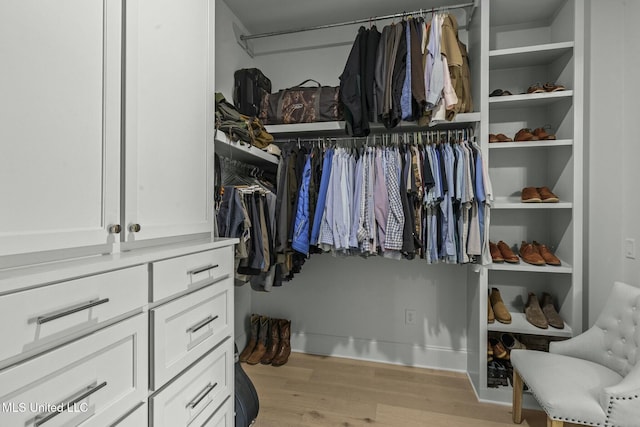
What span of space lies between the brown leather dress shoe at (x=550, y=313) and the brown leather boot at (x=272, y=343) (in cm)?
189

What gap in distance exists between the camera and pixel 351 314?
2492 mm

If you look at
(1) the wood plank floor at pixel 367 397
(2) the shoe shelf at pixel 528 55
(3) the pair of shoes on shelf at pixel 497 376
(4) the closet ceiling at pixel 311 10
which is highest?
(4) the closet ceiling at pixel 311 10

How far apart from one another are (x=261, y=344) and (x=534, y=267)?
2.02 m

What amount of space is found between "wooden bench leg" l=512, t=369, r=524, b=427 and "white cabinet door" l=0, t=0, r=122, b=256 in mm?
2053

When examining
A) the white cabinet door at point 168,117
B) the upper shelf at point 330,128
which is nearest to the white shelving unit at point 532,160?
the upper shelf at point 330,128

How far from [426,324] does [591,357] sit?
99 cm

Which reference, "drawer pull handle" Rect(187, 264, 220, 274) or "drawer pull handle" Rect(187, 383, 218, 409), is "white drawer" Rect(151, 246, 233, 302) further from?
"drawer pull handle" Rect(187, 383, 218, 409)

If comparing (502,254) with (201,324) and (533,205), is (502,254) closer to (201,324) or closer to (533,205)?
(533,205)

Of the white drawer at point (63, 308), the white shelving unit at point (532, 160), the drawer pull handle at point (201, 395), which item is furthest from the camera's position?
the white shelving unit at point (532, 160)

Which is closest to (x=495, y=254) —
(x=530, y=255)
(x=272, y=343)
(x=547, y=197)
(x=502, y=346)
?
(x=530, y=255)

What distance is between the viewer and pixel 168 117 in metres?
1.02

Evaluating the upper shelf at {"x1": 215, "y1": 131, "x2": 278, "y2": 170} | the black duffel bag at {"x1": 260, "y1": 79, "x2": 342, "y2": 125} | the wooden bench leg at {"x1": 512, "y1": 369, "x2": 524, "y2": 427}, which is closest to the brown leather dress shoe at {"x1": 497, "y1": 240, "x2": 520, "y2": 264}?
the wooden bench leg at {"x1": 512, "y1": 369, "x2": 524, "y2": 427}

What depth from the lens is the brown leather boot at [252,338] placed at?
2.40 m

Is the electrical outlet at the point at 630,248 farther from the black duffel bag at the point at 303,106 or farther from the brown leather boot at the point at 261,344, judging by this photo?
the brown leather boot at the point at 261,344
